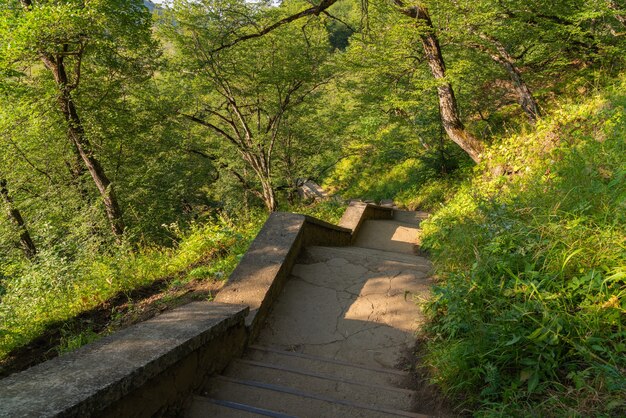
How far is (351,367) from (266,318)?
106 cm

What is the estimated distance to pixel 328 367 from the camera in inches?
117

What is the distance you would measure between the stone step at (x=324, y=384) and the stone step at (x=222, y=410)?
40 centimetres

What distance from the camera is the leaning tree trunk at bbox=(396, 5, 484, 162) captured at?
311 inches

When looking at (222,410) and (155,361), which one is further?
(222,410)

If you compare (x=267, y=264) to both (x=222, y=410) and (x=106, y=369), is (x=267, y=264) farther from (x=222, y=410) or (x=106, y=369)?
(x=106, y=369)

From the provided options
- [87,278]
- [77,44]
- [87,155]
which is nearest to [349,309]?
[87,278]

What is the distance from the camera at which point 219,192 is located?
1806 centimetres

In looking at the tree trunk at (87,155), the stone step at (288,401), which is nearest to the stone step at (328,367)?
the stone step at (288,401)

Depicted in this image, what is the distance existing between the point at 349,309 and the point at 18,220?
13.0 m

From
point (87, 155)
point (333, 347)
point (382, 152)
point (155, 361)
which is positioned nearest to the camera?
point (155, 361)

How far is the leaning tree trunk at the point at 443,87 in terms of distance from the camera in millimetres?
7891

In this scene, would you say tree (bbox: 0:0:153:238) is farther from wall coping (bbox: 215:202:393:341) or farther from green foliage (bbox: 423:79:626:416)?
green foliage (bbox: 423:79:626:416)

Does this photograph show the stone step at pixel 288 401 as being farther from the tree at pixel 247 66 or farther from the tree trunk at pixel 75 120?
the tree at pixel 247 66

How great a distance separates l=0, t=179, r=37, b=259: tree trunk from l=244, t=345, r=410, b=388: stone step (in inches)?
436
